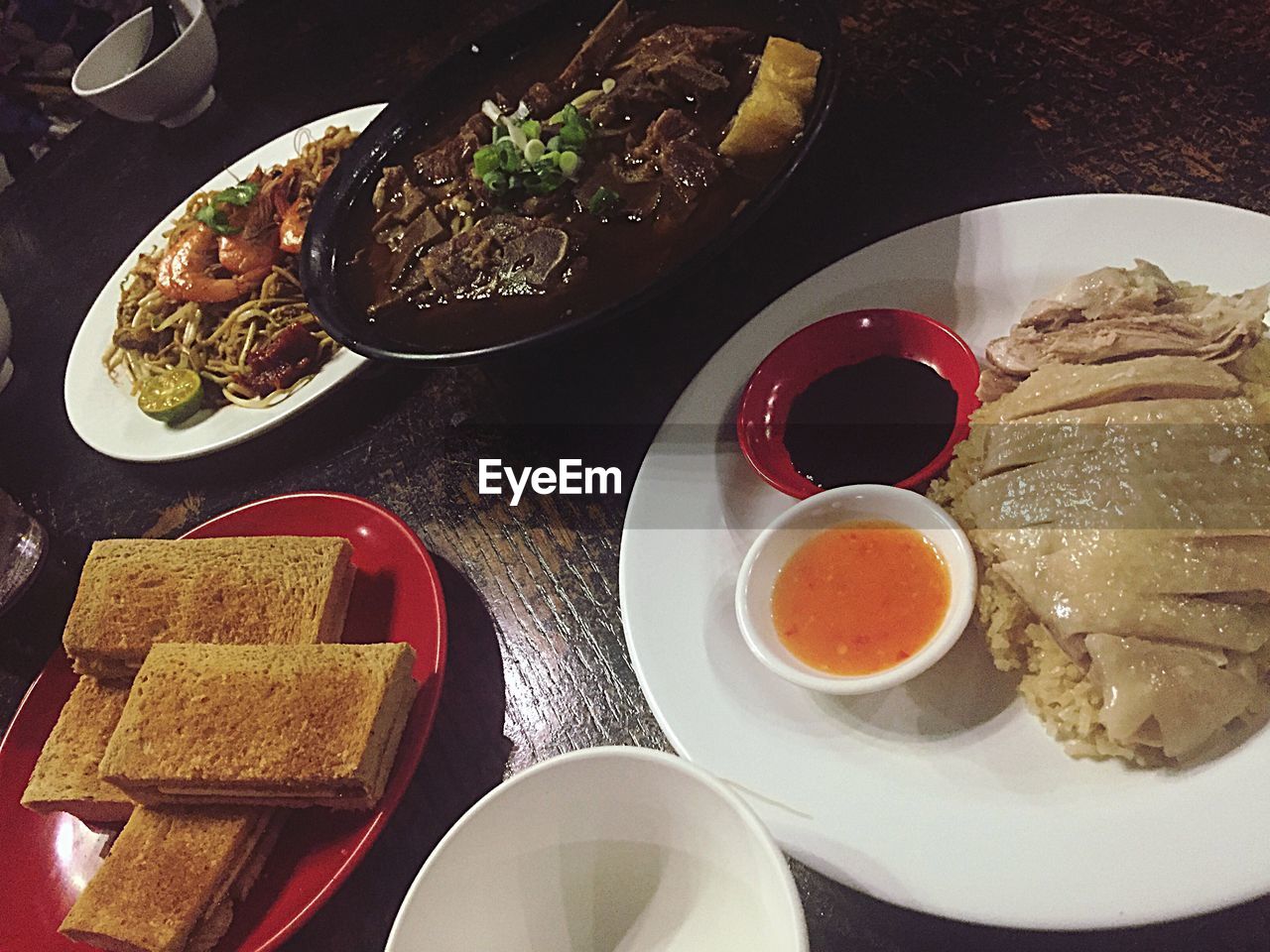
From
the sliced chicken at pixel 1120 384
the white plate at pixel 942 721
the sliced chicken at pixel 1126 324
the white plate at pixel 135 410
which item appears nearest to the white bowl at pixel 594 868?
the white plate at pixel 942 721

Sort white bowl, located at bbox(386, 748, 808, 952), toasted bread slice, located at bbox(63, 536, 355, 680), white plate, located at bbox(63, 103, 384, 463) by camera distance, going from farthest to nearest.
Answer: white plate, located at bbox(63, 103, 384, 463), toasted bread slice, located at bbox(63, 536, 355, 680), white bowl, located at bbox(386, 748, 808, 952)

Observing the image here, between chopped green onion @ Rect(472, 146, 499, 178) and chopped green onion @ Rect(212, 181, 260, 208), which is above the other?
chopped green onion @ Rect(472, 146, 499, 178)

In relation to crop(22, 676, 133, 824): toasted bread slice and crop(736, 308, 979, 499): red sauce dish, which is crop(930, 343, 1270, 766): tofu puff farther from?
crop(22, 676, 133, 824): toasted bread slice

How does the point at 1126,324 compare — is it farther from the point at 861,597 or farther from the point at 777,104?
the point at 777,104

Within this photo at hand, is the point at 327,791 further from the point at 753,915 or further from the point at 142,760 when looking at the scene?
the point at 753,915

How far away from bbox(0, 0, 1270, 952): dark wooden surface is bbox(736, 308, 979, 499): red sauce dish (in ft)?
1.16

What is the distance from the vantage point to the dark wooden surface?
1.93 metres

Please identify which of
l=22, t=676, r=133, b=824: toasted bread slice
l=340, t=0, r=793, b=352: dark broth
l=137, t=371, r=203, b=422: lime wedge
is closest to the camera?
l=22, t=676, r=133, b=824: toasted bread slice

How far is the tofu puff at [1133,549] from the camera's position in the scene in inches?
56.3

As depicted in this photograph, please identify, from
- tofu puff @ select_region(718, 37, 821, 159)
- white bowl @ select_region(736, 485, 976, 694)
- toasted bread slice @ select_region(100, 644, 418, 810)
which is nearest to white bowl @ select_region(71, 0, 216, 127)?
tofu puff @ select_region(718, 37, 821, 159)

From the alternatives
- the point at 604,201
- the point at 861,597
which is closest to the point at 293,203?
the point at 604,201

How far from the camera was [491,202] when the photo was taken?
104 inches

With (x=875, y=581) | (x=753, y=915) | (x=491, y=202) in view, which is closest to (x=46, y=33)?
(x=491, y=202)

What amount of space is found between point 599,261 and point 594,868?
1.51m
